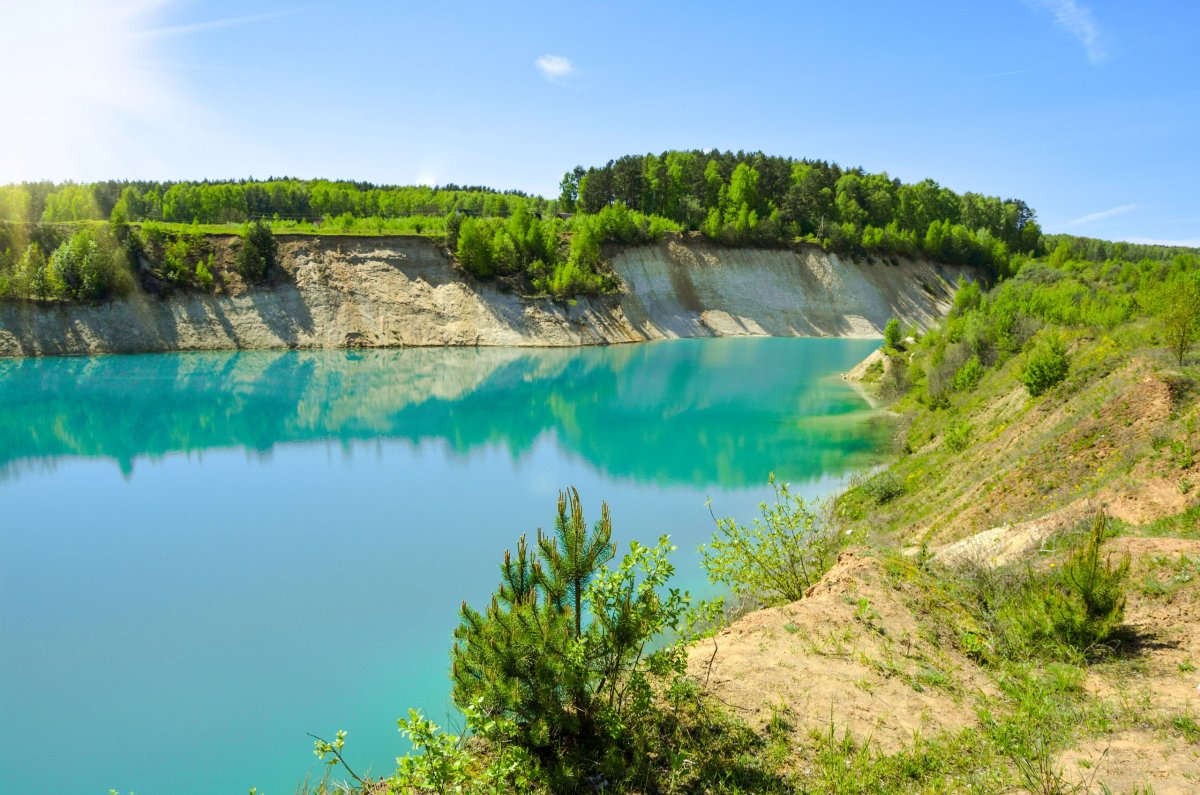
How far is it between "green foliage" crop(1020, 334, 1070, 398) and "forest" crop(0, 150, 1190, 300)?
49146mm

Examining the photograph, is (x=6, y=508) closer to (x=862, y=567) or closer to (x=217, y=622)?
(x=217, y=622)

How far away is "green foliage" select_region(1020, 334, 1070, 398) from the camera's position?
763 inches

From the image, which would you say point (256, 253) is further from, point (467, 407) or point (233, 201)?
point (233, 201)

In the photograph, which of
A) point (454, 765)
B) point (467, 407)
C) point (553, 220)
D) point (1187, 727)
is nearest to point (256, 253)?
point (553, 220)

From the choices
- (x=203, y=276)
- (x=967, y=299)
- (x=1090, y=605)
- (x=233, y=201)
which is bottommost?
(x=1090, y=605)

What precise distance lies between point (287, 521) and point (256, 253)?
48034mm

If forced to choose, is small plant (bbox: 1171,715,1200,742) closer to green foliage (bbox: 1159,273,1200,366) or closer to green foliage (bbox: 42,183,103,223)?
green foliage (bbox: 1159,273,1200,366)

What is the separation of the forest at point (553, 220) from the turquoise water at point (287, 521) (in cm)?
1468

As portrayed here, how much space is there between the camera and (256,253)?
197ft

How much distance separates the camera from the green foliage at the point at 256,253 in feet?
197

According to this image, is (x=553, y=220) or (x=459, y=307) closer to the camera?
(x=459, y=307)

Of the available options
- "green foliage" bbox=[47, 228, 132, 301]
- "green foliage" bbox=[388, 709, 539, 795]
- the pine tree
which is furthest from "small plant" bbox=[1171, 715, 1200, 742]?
"green foliage" bbox=[47, 228, 132, 301]

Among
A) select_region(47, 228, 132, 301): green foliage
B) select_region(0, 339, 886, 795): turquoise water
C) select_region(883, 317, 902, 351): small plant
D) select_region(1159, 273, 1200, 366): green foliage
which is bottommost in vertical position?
select_region(0, 339, 886, 795): turquoise water

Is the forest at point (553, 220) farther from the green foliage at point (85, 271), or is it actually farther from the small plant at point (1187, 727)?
the small plant at point (1187, 727)
